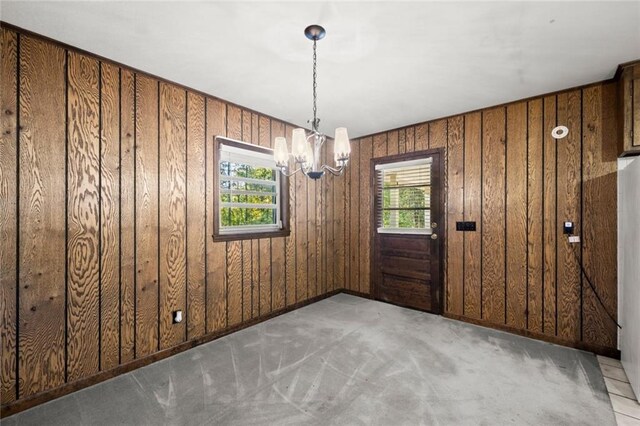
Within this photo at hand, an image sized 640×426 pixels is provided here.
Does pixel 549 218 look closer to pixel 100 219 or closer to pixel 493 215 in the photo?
pixel 493 215

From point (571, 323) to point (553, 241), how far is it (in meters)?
0.82

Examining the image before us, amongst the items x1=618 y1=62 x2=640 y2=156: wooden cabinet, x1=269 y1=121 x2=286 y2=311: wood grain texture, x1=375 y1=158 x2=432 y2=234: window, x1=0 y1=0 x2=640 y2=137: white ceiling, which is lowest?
x1=269 y1=121 x2=286 y2=311: wood grain texture

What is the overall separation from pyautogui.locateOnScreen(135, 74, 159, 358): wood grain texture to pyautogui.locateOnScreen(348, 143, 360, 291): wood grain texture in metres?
2.91

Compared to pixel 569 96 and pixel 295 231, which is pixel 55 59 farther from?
pixel 569 96

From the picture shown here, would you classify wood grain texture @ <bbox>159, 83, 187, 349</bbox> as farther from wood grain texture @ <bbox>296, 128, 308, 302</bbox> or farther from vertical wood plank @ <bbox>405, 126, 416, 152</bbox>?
vertical wood plank @ <bbox>405, 126, 416, 152</bbox>

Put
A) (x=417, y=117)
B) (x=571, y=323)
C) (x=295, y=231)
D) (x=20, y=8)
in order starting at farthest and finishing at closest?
(x=295, y=231)
(x=417, y=117)
(x=571, y=323)
(x=20, y=8)

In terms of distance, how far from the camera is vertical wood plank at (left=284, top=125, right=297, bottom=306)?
3.89 m

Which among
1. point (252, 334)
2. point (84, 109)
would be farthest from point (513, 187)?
point (84, 109)

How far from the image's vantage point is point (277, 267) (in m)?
3.74

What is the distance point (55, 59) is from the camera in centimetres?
209

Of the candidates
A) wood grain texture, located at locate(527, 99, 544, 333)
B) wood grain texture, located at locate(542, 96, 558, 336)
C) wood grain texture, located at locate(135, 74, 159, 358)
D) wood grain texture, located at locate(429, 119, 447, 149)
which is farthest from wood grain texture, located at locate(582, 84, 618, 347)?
wood grain texture, located at locate(135, 74, 159, 358)

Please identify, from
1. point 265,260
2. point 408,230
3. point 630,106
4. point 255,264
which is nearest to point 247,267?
point 255,264

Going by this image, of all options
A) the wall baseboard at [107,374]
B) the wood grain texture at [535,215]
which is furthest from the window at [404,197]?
the wall baseboard at [107,374]

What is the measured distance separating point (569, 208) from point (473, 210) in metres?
0.88
